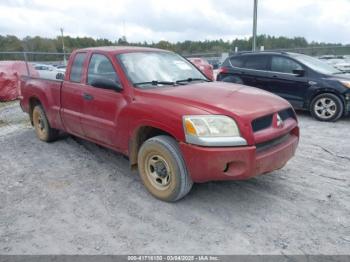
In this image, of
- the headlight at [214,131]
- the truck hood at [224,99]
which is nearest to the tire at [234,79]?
the truck hood at [224,99]

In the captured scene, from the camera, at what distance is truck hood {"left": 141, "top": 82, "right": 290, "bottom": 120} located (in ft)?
10.5

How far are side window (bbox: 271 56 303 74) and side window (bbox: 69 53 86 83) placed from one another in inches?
211

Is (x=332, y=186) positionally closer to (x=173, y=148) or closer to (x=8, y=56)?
(x=173, y=148)

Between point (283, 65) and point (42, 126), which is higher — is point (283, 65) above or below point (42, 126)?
above

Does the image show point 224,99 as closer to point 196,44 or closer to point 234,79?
point 234,79

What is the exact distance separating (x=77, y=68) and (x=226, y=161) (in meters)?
2.95

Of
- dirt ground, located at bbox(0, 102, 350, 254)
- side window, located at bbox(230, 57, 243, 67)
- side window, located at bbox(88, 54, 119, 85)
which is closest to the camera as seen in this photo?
dirt ground, located at bbox(0, 102, 350, 254)

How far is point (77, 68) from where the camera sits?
15.9 feet

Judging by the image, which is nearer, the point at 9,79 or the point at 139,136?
the point at 139,136

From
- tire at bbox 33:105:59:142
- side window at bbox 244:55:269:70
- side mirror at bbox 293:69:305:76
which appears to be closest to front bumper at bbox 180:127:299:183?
tire at bbox 33:105:59:142

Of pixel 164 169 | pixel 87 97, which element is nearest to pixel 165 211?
pixel 164 169

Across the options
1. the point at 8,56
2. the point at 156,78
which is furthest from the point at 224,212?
the point at 8,56

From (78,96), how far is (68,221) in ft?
6.60

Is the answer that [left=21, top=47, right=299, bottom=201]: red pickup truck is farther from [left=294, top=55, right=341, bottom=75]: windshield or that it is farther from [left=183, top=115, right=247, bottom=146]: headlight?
[left=294, top=55, right=341, bottom=75]: windshield
